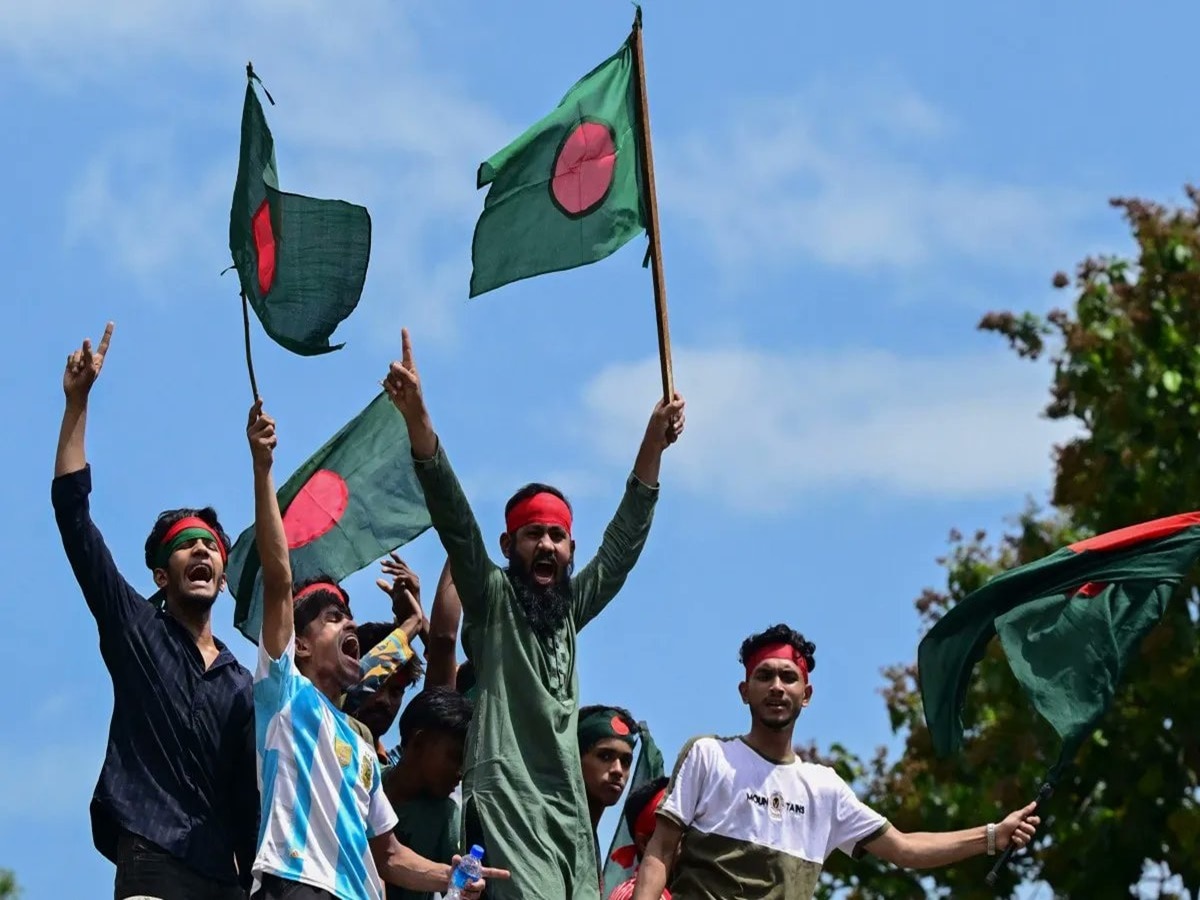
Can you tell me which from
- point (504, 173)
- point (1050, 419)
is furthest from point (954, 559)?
point (504, 173)

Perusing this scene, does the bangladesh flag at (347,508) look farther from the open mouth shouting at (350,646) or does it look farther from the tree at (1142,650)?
the tree at (1142,650)

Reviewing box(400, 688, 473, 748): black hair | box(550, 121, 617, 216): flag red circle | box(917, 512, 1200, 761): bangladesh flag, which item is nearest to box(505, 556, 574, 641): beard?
box(400, 688, 473, 748): black hair

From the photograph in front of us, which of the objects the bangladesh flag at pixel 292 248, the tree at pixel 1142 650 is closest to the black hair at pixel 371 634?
the bangladesh flag at pixel 292 248

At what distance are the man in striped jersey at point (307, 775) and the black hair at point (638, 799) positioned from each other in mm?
1986

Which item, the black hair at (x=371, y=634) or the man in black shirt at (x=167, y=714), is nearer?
the man in black shirt at (x=167, y=714)

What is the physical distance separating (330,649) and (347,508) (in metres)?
3.07

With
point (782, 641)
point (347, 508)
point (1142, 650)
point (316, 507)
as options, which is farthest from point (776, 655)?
point (1142, 650)

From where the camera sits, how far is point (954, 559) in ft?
72.2

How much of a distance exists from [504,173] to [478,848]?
3.47 meters

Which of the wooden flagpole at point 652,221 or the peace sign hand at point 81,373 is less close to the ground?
the wooden flagpole at point 652,221

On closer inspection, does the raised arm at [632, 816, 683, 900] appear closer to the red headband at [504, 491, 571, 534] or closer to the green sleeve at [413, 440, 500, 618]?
the green sleeve at [413, 440, 500, 618]

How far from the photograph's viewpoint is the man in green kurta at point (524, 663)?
356 inches

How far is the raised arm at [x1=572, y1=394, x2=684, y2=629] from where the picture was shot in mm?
9797

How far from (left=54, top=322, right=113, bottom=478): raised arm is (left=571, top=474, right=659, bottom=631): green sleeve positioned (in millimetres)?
2029
